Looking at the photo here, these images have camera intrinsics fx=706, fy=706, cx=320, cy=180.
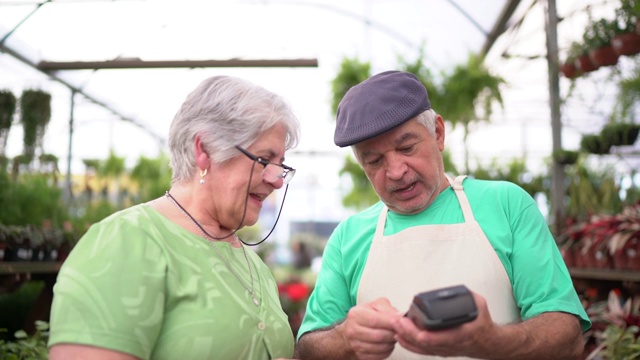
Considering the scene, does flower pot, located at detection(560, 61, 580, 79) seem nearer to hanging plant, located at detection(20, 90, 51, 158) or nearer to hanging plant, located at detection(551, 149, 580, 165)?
hanging plant, located at detection(551, 149, 580, 165)

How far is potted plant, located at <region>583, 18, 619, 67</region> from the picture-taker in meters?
3.84

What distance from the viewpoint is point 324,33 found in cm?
1123

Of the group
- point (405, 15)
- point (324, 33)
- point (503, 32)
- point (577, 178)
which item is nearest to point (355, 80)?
point (577, 178)

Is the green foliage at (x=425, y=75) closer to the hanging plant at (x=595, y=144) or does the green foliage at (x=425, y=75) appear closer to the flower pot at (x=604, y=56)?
the hanging plant at (x=595, y=144)

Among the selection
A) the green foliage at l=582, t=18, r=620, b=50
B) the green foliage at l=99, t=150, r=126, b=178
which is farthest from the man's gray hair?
Result: the green foliage at l=99, t=150, r=126, b=178

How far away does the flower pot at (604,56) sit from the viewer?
12.7ft

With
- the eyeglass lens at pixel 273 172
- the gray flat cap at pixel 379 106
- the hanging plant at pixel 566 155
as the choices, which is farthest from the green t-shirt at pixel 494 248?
the hanging plant at pixel 566 155

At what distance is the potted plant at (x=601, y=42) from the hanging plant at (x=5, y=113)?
142 inches

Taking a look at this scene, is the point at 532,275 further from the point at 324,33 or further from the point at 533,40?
the point at 324,33

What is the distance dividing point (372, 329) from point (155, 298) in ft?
1.40

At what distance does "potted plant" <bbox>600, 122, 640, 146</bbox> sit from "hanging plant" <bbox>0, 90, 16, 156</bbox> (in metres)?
3.71

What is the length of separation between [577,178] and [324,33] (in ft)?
22.9

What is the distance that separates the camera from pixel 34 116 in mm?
4863

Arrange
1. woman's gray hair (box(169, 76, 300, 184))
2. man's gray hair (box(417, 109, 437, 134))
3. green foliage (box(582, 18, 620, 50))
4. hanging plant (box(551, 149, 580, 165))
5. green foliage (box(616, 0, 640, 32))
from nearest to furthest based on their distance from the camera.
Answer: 1. woman's gray hair (box(169, 76, 300, 184))
2. man's gray hair (box(417, 109, 437, 134))
3. green foliage (box(616, 0, 640, 32))
4. green foliage (box(582, 18, 620, 50))
5. hanging plant (box(551, 149, 580, 165))
